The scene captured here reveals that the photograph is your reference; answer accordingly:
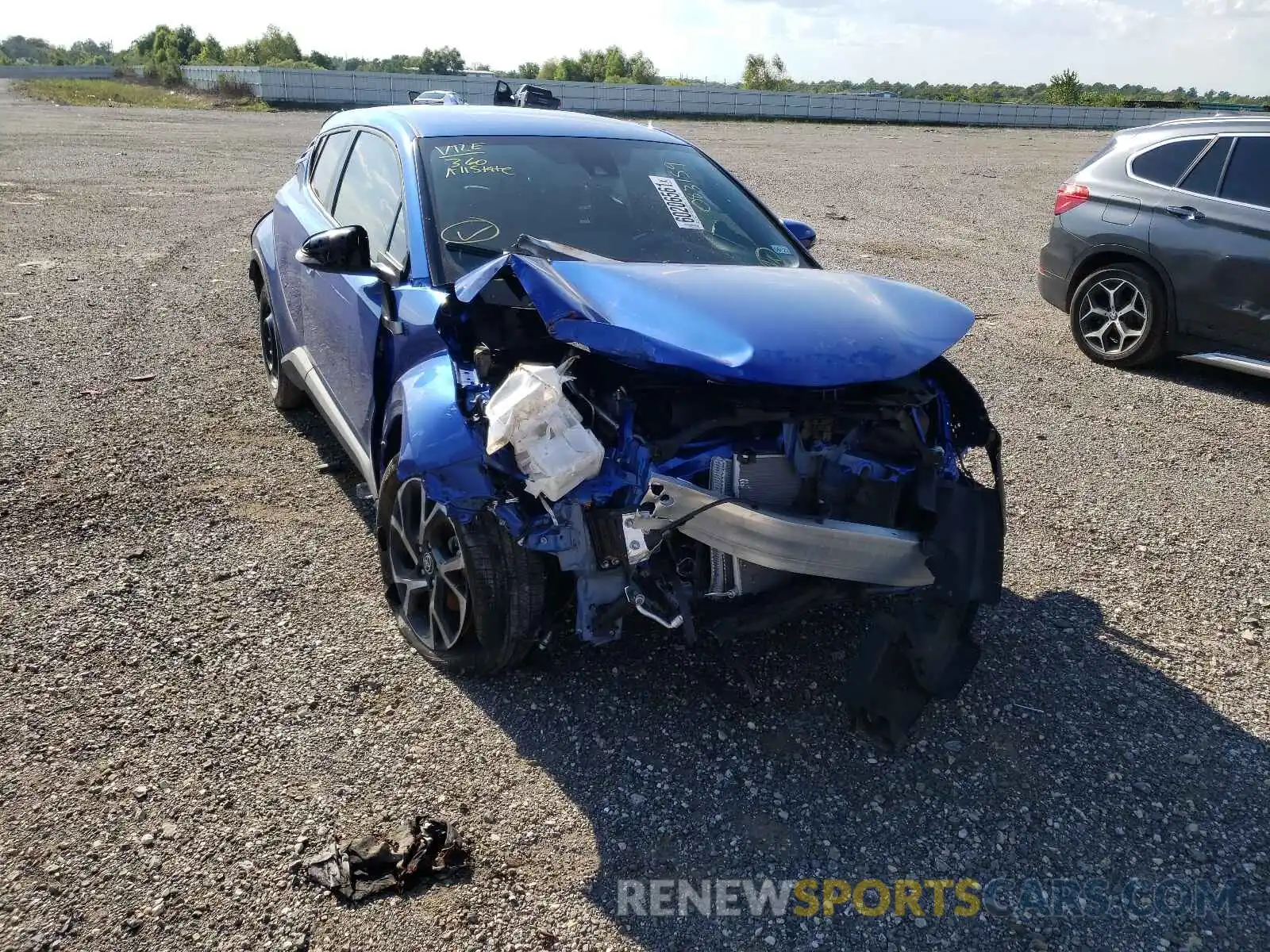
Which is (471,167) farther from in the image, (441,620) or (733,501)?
(733,501)

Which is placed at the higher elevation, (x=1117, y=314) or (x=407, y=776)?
(x=1117, y=314)

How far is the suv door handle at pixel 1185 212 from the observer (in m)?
6.50

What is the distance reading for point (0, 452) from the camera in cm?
483

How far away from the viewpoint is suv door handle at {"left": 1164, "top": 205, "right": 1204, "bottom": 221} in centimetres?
650

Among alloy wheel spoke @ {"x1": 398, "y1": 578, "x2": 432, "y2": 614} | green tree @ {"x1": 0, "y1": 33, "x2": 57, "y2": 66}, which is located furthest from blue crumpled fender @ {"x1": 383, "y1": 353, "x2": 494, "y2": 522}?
green tree @ {"x1": 0, "y1": 33, "x2": 57, "y2": 66}

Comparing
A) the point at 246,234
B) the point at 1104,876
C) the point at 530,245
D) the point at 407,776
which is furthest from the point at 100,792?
the point at 246,234

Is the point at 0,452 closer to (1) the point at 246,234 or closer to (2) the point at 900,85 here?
(1) the point at 246,234

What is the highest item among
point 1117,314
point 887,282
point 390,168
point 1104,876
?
point 390,168

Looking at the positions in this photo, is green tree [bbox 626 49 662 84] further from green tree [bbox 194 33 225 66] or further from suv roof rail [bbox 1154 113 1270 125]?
suv roof rail [bbox 1154 113 1270 125]

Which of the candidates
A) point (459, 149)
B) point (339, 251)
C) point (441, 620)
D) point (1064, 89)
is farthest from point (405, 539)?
point (1064, 89)

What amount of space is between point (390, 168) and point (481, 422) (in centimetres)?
180

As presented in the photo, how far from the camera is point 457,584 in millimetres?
3107

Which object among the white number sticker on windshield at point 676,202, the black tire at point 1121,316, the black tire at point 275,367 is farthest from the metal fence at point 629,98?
the white number sticker on windshield at point 676,202

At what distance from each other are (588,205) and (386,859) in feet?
8.43
